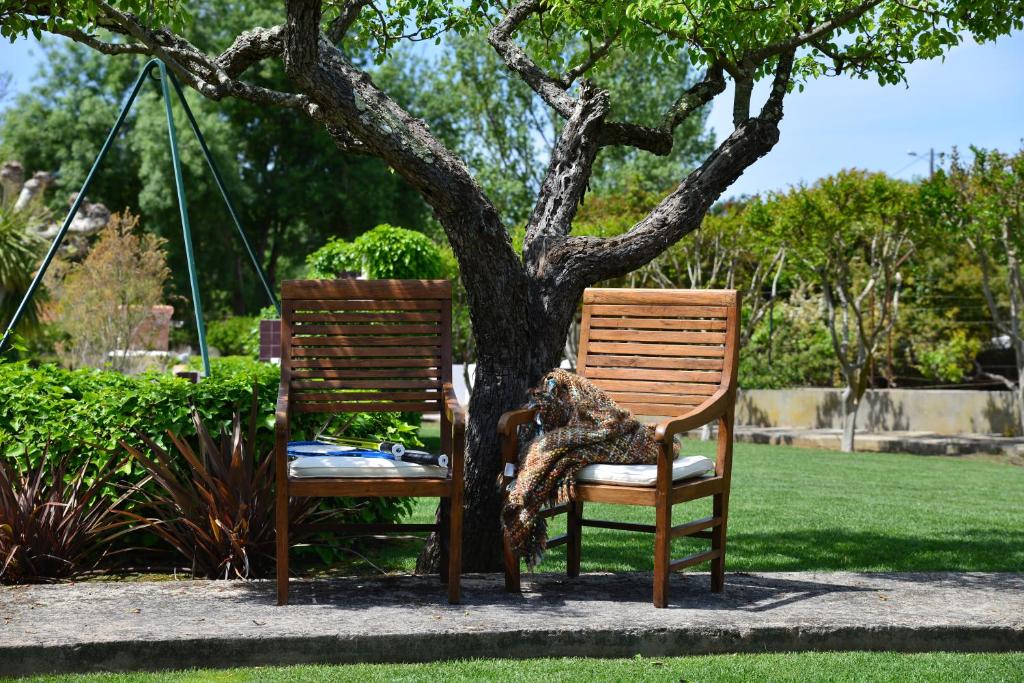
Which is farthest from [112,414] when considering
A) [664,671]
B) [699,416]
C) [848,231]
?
[848,231]

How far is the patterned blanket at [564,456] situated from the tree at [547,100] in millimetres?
559

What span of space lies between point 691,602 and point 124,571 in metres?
2.60

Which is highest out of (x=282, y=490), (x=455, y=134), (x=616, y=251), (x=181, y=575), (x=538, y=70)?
(x=455, y=134)

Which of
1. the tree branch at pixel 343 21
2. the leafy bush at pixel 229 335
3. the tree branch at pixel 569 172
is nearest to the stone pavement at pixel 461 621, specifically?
the tree branch at pixel 569 172

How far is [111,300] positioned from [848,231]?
10.6 metres

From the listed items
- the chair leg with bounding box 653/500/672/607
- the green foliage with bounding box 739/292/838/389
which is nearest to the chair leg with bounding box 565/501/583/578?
the chair leg with bounding box 653/500/672/607

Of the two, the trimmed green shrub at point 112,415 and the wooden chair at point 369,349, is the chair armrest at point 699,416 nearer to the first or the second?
the wooden chair at point 369,349

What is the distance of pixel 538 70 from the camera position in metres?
6.12

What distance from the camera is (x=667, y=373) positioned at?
507cm

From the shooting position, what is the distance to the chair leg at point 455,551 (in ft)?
14.5

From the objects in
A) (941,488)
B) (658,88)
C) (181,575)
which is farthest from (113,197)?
(181,575)

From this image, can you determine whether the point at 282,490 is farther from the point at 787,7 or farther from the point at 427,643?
the point at 787,7

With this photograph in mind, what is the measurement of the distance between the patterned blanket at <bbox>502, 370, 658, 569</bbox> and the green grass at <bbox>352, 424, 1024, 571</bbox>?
1181mm

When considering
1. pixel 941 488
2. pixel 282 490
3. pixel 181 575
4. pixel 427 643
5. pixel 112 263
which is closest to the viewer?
pixel 427 643
